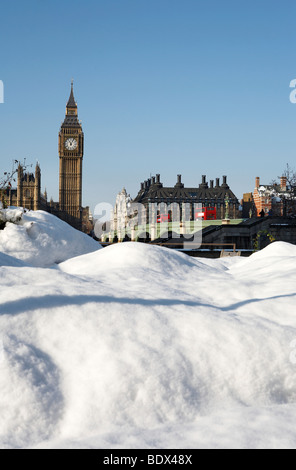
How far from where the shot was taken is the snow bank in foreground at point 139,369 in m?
1.75

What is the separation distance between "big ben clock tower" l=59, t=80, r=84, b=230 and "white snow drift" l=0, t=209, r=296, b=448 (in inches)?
4638

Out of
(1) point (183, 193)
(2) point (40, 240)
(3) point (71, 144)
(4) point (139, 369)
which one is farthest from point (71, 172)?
(4) point (139, 369)

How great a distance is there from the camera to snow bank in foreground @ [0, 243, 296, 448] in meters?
1.75

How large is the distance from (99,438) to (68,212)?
124 metres

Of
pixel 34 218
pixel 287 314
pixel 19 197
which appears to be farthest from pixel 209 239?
pixel 19 197

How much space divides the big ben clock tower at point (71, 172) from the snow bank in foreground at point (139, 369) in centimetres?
11779

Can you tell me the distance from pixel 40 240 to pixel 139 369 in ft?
13.9

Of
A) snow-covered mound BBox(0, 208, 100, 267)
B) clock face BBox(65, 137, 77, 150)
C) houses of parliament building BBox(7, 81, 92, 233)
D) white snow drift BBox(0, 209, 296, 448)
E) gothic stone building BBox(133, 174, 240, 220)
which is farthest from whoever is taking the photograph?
clock face BBox(65, 137, 77, 150)

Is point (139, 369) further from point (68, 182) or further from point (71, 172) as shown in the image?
point (71, 172)

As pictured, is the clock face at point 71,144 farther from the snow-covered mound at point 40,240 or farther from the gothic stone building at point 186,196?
the snow-covered mound at point 40,240

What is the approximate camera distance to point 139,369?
2.00 m

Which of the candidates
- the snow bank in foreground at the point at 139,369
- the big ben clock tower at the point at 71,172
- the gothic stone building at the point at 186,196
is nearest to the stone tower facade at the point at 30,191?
the big ben clock tower at the point at 71,172

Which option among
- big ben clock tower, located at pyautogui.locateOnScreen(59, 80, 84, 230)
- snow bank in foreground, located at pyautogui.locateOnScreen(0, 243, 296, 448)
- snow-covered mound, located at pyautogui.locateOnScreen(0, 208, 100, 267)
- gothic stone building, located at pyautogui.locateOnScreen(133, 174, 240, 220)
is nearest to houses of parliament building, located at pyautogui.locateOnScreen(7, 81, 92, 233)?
big ben clock tower, located at pyautogui.locateOnScreen(59, 80, 84, 230)

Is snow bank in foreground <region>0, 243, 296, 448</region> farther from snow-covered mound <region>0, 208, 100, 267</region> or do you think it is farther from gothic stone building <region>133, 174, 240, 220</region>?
gothic stone building <region>133, 174, 240, 220</region>
